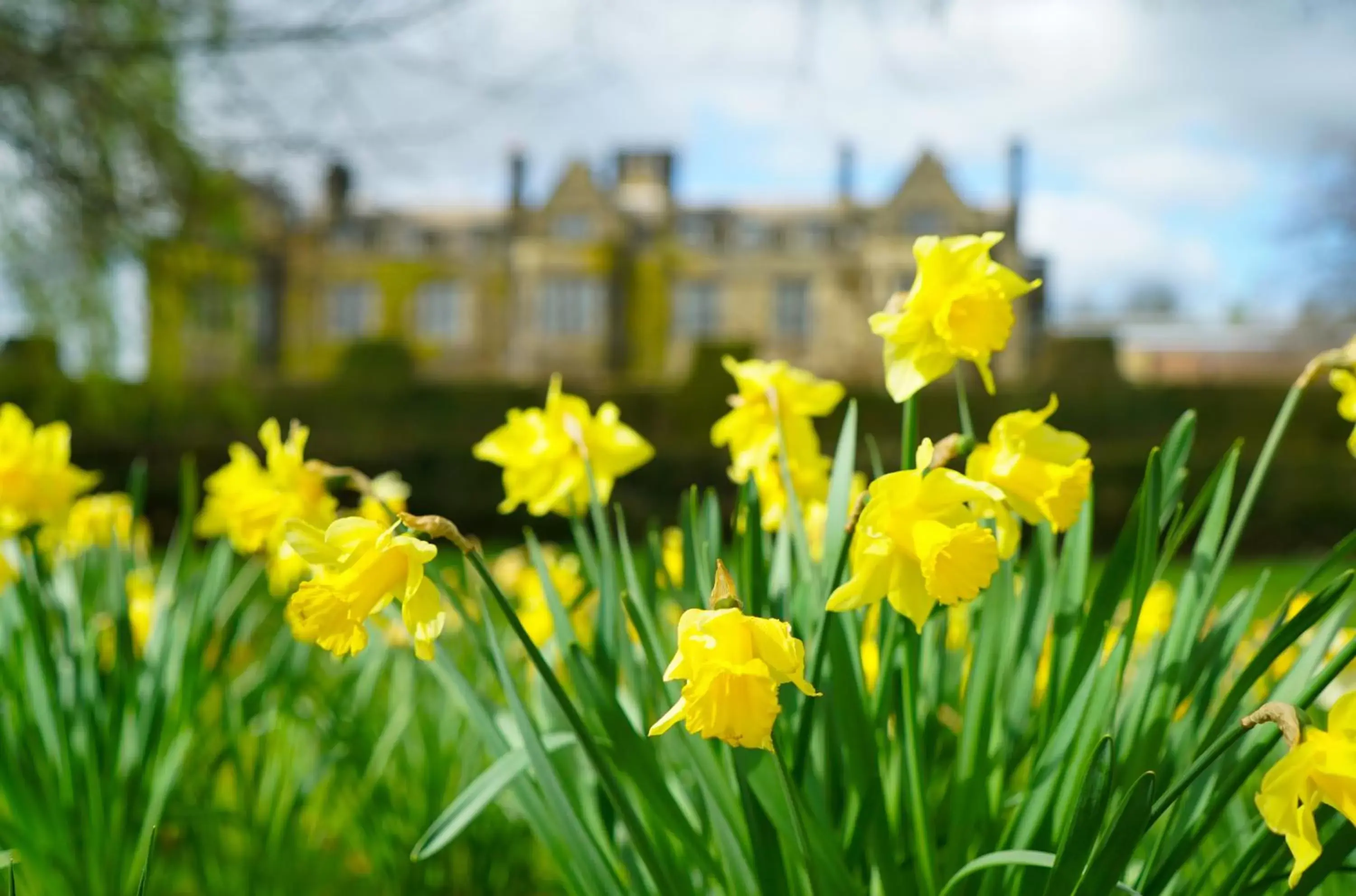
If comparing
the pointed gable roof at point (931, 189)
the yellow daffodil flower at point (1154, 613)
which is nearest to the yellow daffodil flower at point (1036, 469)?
the yellow daffodil flower at point (1154, 613)

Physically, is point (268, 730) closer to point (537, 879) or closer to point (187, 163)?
point (537, 879)

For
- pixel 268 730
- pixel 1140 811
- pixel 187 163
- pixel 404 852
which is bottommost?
pixel 404 852

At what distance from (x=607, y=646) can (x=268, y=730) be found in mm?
703

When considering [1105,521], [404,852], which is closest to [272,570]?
[404,852]

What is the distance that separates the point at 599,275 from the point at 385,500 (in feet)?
74.4

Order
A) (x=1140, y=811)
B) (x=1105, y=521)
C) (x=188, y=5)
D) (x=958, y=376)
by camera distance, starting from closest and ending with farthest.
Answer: (x=1140, y=811)
(x=958, y=376)
(x=188, y=5)
(x=1105, y=521)

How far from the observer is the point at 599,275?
23.4 m

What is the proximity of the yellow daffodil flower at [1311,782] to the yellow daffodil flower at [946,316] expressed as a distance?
0.30 meters

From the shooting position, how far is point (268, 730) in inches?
57.7

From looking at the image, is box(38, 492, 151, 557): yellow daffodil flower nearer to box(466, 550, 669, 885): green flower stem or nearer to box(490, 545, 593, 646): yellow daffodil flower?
box(490, 545, 593, 646): yellow daffodil flower

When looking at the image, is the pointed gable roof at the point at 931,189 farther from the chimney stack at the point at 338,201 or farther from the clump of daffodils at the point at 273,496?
the clump of daffodils at the point at 273,496

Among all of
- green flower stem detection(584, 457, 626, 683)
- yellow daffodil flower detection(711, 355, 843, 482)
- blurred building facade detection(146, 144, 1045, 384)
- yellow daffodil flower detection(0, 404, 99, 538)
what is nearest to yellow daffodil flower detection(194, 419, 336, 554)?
yellow daffodil flower detection(0, 404, 99, 538)

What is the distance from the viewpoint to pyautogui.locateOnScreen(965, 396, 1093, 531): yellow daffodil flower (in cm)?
79

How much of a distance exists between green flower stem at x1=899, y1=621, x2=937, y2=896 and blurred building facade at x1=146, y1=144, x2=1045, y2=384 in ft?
69.5
